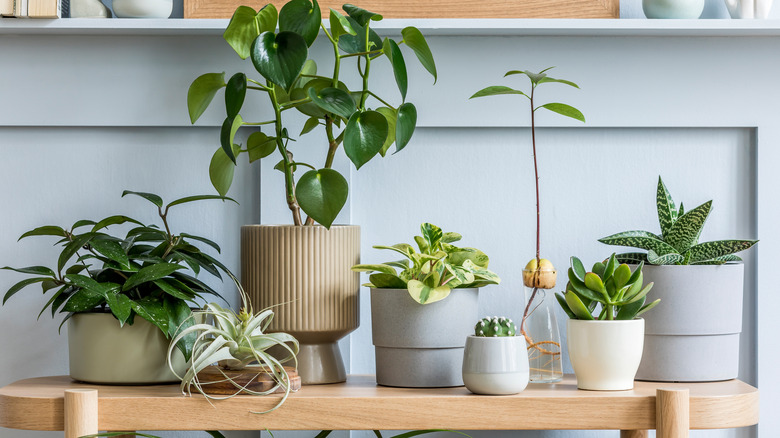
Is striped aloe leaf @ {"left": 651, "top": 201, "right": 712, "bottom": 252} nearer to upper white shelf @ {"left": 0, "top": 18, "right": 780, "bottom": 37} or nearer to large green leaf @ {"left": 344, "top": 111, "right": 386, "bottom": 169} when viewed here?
upper white shelf @ {"left": 0, "top": 18, "right": 780, "bottom": 37}

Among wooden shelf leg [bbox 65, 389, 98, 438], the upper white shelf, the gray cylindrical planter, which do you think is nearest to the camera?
wooden shelf leg [bbox 65, 389, 98, 438]

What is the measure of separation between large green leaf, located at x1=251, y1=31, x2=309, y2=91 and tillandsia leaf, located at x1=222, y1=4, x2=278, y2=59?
9 cm

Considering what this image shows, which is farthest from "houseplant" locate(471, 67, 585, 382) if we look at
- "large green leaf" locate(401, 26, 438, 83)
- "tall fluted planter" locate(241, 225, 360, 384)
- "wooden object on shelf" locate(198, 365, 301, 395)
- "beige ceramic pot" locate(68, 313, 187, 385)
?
"beige ceramic pot" locate(68, 313, 187, 385)

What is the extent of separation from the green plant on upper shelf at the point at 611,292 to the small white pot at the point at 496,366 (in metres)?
0.11

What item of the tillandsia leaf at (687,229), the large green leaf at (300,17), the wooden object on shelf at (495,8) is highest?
the wooden object on shelf at (495,8)

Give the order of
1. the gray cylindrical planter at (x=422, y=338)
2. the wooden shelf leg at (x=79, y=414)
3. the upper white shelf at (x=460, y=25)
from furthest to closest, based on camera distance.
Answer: the upper white shelf at (x=460, y=25) → the gray cylindrical planter at (x=422, y=338) → the wooden shelf leg at (x=79, y=414)

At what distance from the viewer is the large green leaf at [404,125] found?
0.95m

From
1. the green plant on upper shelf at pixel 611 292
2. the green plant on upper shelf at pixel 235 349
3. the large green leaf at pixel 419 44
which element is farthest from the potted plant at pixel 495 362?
the large green leaf at pixel 419 44

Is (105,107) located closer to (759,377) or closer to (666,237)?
(666,237)

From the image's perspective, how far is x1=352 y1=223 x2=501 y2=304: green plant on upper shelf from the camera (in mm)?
939

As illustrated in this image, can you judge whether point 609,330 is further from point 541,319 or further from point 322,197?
point 322,197

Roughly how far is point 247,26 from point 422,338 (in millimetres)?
471

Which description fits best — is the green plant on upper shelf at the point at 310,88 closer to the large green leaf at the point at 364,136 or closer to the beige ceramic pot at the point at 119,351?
the large green leaf at the point at 364,136

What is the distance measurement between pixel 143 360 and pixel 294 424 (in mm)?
238
